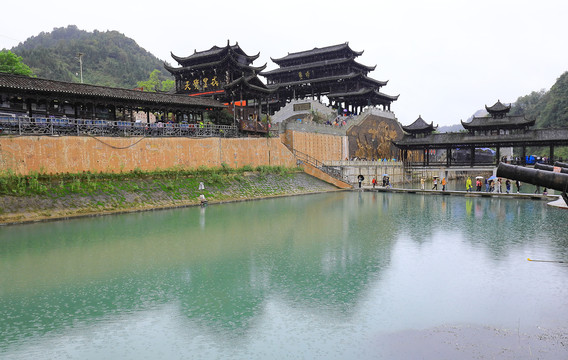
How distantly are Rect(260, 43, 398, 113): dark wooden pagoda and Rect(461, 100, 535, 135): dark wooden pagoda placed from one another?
1536 cm

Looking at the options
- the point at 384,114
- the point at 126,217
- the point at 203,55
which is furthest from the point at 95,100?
the point at 384,114

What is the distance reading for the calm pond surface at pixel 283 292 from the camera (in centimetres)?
650

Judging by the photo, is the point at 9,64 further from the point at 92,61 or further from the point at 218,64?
the point at 92,61

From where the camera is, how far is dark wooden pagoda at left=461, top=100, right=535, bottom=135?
3961 cm

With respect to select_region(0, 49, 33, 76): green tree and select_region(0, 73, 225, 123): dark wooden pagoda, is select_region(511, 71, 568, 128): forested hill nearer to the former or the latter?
select_region(0, 73, 225, 123): dark wooden pagoda

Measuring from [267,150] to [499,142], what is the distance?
24.7 meters

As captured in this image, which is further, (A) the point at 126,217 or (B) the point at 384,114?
(B) the point at 384,114

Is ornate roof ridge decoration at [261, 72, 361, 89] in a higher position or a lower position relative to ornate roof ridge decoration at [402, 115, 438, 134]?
higher

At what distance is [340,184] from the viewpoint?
36.4m

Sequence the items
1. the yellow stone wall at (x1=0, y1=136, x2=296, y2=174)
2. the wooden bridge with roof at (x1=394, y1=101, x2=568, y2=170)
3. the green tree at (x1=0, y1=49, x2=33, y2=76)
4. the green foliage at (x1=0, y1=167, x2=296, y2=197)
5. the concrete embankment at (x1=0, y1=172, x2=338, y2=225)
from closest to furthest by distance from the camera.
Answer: the concrete embankment at (x1=0, y1=172, x2=338, y2=225), the green foliage at (x1=0, y1=167, x2=296, y2=197), the yellow stone wall at (x1=0, y1=136, x2=296, y2=174), the wooden bridge with roof at (x1=394, y1=101, x2=568, y2=170), the green tree at (x1=0, y1=49, x2=33, y2=76)

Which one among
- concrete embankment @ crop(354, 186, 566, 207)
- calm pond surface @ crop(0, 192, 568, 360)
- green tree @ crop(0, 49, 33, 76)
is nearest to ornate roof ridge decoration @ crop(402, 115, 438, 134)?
concrete embankment @ crop(354, 186, 566, 207)

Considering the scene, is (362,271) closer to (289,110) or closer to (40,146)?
(40,146)

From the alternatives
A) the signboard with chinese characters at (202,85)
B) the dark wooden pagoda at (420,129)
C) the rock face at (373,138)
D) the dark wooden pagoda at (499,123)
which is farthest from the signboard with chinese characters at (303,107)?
the dark wooden pagoda at (499,123)

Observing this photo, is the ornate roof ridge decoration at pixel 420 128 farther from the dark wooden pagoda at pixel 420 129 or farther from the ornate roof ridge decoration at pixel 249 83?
the ornate roof ridge decoration at pixel 249 83
